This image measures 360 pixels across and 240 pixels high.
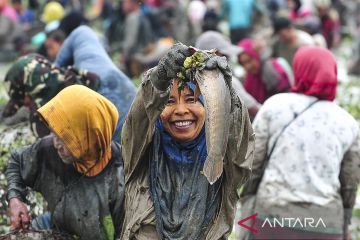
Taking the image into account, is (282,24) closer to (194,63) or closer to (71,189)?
(71,189)

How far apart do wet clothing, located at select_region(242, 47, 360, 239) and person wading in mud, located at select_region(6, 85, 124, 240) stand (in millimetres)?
1307

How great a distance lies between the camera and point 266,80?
373 inches

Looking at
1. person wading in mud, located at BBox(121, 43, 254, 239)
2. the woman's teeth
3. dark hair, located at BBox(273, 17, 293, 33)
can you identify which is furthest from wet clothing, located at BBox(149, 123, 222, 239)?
dark hair, located at BBox(273, 17, 293, 33)

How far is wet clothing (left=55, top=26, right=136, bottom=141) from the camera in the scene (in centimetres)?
723

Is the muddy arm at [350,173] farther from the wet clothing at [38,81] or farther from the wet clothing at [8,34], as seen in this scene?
the wet clothing at [8,34]

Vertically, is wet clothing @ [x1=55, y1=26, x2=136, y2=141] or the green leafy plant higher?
the green leafy plant

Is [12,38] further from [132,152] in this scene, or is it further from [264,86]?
[132,152]

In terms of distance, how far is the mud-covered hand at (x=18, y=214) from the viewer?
222 inches

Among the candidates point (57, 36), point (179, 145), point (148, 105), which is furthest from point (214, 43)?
point (148, 105)

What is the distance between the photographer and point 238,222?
701 centimetres

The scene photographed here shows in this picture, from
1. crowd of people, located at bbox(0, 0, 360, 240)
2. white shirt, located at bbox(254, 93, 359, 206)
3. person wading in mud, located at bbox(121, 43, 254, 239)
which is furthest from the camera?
white shirt, located at bbox(254, 93, 359, 206)

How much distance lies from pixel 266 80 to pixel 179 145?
14.9 feet

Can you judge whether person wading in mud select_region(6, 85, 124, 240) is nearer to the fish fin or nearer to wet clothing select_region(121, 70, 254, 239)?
wet clothing select_region(121, 70, 254, 239)

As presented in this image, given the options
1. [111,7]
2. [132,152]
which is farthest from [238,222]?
[111,7]
